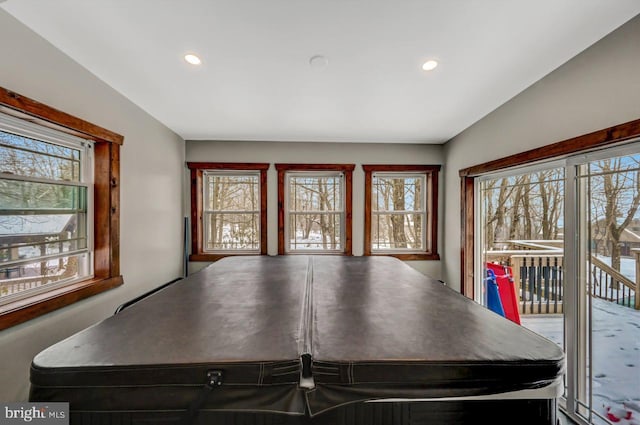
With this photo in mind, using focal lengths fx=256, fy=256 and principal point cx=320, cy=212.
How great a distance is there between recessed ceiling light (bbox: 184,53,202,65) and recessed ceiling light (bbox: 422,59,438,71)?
1672 millimetres

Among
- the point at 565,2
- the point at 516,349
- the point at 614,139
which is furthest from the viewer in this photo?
the point at 614,139

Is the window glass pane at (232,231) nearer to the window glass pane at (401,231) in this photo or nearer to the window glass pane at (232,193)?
the window glass pane at (232,193)

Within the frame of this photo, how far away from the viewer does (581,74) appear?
69.9 inches

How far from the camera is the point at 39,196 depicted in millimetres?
1879

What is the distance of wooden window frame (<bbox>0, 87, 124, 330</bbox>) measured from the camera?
1.58 meters

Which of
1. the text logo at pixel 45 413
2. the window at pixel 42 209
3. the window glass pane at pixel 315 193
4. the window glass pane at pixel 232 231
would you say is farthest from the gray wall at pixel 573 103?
the window at pixel 42 209

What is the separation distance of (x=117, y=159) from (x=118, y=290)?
126cm

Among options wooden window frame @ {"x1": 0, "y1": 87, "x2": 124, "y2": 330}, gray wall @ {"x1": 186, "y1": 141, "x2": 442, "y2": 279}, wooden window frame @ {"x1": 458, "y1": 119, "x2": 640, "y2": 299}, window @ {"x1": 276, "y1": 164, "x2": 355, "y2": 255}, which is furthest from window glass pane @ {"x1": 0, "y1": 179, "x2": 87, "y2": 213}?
wooden window frame @ {"x1": 458, "y1": 119, "x2": 640, "y2": 299}

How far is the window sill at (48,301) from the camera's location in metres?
1.53

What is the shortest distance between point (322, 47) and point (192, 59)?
96cm

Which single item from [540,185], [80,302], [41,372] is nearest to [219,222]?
[80,302]

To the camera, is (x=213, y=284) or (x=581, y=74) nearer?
(x=581, y=74)

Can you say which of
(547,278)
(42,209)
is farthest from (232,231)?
(547,278)

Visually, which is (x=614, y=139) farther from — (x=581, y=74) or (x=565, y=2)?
(x=565, y=2)
